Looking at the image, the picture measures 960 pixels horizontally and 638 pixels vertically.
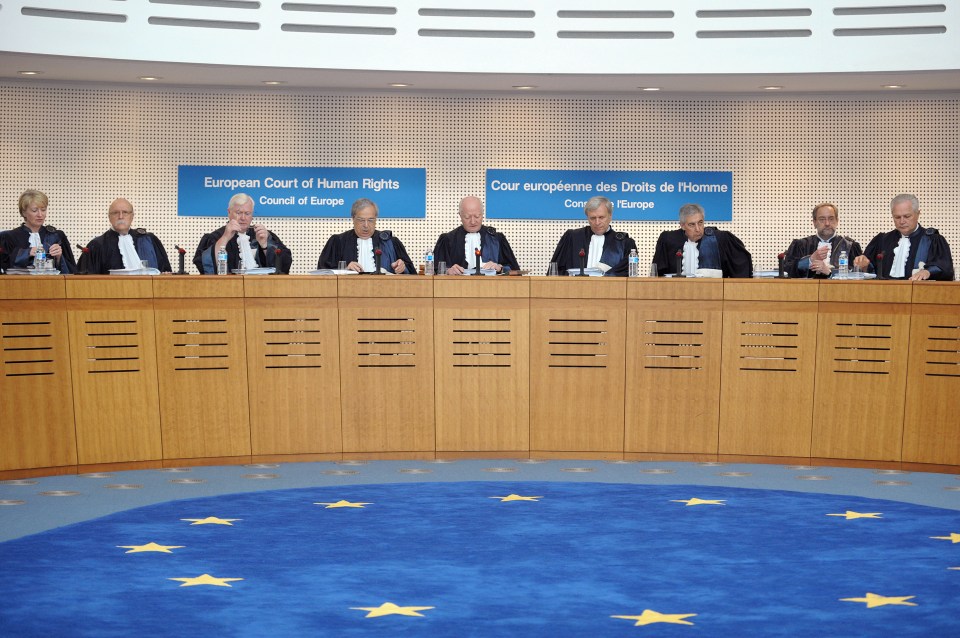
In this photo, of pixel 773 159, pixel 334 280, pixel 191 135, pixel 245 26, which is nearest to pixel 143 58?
pixel 245 26

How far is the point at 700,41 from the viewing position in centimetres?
1044

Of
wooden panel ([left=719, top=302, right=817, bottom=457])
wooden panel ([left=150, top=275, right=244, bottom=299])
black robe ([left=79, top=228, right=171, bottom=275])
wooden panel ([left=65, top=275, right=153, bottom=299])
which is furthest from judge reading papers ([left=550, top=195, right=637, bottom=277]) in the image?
wooden panel ([left=65, top=275, right=153, bottom=299])

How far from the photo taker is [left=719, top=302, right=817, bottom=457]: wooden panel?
328 inches

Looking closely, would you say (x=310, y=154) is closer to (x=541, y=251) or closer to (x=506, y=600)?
(x=541, y=251)

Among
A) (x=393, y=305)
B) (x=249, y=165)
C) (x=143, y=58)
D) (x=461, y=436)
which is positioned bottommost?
(x=461, y=436)

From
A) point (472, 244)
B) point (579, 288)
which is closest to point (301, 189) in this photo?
point (472, 244)

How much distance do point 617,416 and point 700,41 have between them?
12.5ft

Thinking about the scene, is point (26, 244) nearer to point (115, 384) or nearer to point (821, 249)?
point (115, 384)

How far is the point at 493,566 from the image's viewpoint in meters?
5.26

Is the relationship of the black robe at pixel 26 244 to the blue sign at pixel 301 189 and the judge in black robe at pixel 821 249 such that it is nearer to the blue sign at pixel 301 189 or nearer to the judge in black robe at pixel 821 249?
the blue sign at pixel 301 189

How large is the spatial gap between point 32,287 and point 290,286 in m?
1.68

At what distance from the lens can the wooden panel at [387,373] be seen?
836 centimetres

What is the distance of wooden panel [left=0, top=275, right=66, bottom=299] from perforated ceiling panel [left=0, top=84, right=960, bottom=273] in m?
4.19

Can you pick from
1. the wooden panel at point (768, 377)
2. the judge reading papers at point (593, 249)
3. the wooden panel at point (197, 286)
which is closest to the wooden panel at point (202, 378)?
the wooden panel at point (197, 286)
